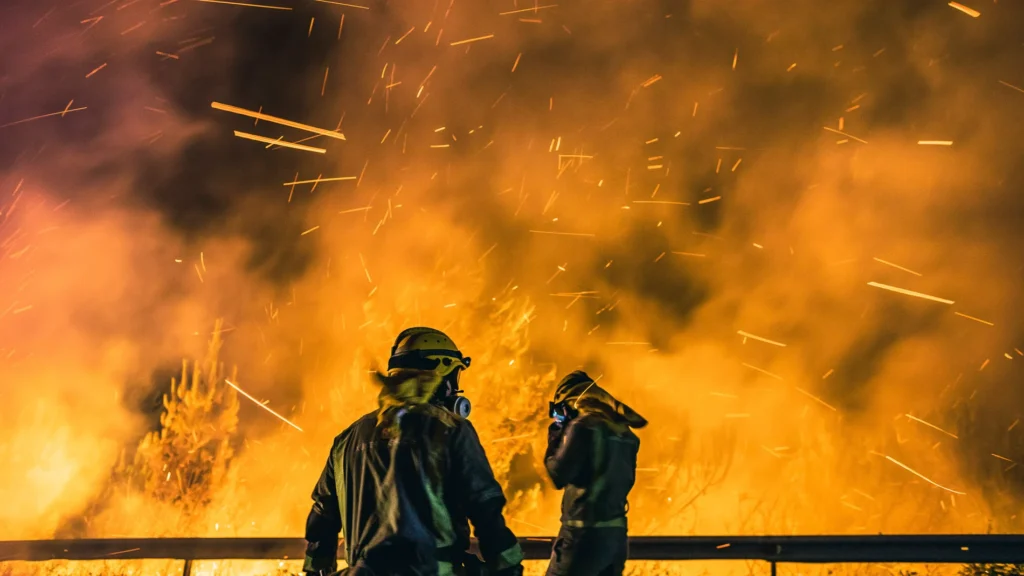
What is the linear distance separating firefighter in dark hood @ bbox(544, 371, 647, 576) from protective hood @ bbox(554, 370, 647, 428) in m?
Result: 0.02

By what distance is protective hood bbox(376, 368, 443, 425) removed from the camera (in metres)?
3.31

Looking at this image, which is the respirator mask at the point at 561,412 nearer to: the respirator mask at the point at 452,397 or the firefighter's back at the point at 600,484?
the firefighter's back at the point at 600,484

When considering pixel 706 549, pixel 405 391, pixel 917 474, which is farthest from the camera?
pixel 917 474

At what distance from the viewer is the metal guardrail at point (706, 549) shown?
6.53 m

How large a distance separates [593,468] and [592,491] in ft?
0.49

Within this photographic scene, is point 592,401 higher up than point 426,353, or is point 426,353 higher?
point 426,353

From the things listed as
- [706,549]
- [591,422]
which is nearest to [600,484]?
[591,422]

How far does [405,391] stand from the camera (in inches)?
131

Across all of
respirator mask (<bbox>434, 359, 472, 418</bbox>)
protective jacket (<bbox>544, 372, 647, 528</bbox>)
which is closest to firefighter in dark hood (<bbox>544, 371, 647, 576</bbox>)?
protective jacket (<bbox>544, 372, 647, 528</bbox>)

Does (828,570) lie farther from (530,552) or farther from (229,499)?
(229,499)

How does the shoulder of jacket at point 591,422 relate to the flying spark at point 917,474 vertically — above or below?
above

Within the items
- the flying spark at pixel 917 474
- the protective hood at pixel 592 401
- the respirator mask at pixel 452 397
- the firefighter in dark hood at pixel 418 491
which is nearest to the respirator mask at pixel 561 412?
the protective hood at pixel 592 401

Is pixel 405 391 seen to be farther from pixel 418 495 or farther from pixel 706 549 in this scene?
pixel 706 549

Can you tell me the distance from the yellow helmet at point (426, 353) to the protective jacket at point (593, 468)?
2132 mm
